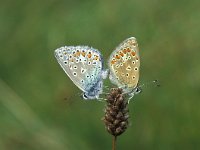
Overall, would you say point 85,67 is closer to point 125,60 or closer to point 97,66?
point 97,66

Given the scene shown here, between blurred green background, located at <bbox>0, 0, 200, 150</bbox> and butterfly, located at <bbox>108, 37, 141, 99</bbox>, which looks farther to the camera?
blurred green background, located at <bbox>0, 0, 200, 150</bbox>

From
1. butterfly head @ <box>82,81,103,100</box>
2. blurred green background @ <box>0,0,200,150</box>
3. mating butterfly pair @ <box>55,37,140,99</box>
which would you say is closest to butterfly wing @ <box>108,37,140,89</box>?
mating butterfly pair @ <box>55,37,140,99</box>

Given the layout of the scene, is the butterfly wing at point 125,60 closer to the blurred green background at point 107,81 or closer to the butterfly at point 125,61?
the butterfly at point 125,61

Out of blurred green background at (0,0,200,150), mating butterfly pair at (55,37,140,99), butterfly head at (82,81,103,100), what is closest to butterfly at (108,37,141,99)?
mating butterfly pair at (55,37,140,99)

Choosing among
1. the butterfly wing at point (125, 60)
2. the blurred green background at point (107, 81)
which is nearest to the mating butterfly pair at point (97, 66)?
the butterfly wing at point (125, 60)

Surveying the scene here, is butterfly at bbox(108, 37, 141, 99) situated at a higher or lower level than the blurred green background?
lower

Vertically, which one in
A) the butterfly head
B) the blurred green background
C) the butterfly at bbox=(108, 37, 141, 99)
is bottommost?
the butterfly head

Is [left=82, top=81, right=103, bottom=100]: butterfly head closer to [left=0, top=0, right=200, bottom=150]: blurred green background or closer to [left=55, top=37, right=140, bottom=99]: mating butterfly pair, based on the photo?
[left=55, top=37, right=140, bottom=99]: mating butterfly pair

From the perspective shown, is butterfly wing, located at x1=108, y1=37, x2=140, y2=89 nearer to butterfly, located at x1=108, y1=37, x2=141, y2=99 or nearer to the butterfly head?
butterfly, located at x1=108, y1=37, x2=141, y2=99
